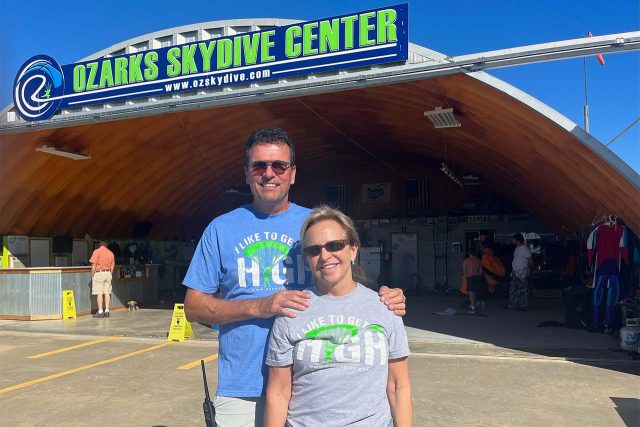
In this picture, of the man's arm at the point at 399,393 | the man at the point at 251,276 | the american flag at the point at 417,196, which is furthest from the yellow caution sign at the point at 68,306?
the american flag at the point at 417,196

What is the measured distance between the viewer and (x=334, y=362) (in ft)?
6.81

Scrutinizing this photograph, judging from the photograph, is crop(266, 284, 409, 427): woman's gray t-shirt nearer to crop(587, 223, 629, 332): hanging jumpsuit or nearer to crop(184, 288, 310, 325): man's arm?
crop(184, 288, 310, 325): man's arm

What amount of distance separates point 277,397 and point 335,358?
291 mm

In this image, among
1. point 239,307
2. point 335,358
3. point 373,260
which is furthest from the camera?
point 373,260

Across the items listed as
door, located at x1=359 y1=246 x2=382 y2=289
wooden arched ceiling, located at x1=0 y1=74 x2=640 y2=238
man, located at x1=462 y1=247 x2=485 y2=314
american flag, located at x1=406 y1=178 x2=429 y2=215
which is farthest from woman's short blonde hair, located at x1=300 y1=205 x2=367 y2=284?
american flag, located at x1=406 y1=178 x2=429 y2=215

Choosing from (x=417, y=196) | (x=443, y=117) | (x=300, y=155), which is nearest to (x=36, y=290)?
(x=300, y=155)

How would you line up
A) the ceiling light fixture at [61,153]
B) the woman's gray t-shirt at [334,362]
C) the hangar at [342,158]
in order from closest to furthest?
the woman's gray t-shirt at [334,362], the hangar at [342,158], the ceiling light fixture at [61,153]

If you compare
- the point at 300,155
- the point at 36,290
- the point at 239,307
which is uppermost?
the point at 300,155

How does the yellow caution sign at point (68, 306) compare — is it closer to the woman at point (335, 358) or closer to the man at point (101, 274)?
the man at point (101, 274)

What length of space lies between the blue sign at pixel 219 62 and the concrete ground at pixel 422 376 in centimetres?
463

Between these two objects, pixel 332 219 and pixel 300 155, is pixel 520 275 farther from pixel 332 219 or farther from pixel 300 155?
pixel 332 219

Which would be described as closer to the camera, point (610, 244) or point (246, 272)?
point (246, 272)

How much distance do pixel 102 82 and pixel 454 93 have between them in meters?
6.83

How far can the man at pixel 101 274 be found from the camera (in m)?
12.5
